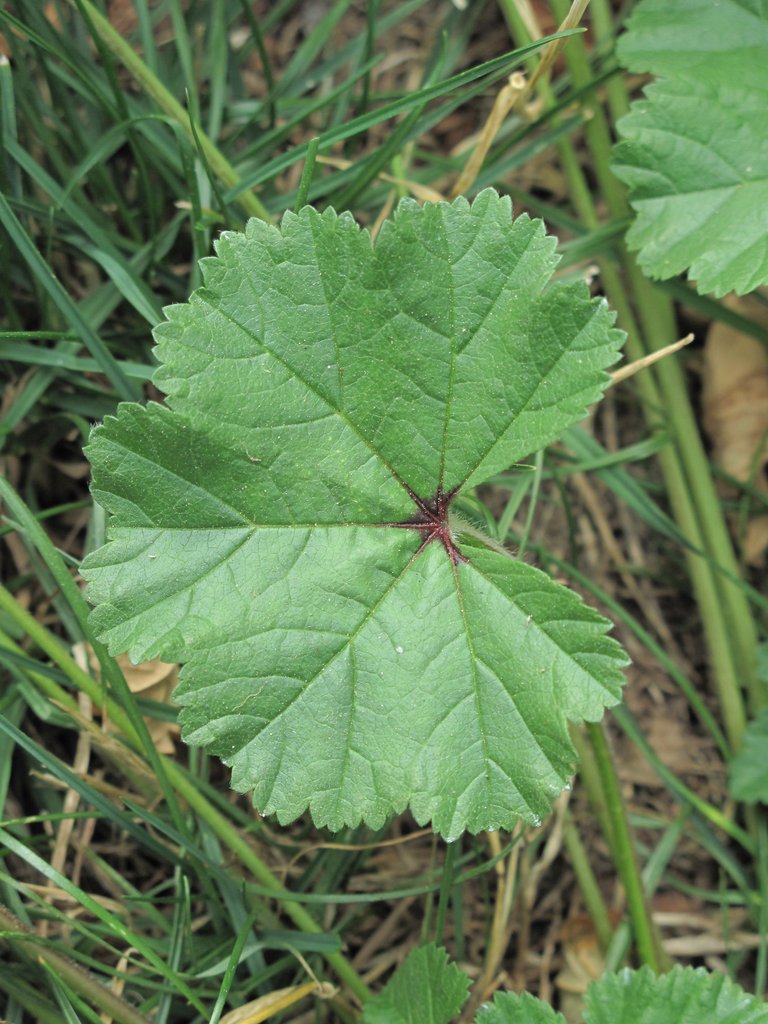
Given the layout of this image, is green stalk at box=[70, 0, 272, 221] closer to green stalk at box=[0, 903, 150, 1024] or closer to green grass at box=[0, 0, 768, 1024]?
green grass at box=[0, 0, 768, 1024]

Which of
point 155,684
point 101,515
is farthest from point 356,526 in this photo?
point 155,684

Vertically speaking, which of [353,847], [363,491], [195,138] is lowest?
[353,847]

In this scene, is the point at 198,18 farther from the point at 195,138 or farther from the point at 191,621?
the point at 191,621

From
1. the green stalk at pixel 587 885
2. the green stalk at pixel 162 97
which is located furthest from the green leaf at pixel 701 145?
the green stalk at pixel 587 885

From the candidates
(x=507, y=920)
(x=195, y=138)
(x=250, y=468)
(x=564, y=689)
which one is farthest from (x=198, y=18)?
(x=507, y=920)

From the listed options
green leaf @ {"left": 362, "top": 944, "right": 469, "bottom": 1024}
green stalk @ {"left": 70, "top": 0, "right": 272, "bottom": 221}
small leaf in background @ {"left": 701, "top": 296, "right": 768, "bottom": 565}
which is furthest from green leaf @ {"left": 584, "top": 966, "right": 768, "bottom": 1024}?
green stalk @ {"left": 70, "top": 0, "right": 272, "bottom": 221}

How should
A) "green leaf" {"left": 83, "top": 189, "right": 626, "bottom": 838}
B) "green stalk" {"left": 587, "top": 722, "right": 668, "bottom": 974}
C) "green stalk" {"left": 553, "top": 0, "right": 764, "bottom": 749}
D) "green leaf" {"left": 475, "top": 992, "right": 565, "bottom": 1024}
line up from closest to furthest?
1. "green leaf" {"left": 83, "top": 189, "right": 626, "bottom": 838}
2. "green leaf" {"left": 475, "top": 992, "right": 565, "bottom": 1024}
3. "green stalk" {"left": 587, "top": 722, "right": 668, "bottom": 974}
4. "green stalk" {"left": 553, "top": 0, "right": 764, "bottom": 749}
